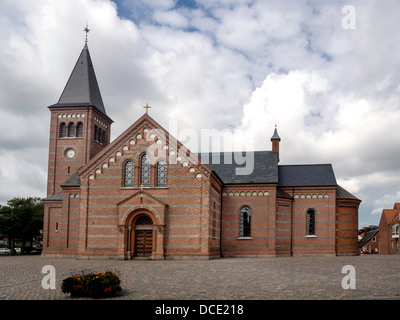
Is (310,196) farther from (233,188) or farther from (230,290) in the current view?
(230,290)

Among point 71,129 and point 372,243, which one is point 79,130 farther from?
point 372,243

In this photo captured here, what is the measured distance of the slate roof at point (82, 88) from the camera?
47750 millimetres

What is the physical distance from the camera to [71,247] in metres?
40.5

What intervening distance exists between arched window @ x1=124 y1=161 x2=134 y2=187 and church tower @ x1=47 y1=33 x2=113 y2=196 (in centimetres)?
1263

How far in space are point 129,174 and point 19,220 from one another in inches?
1061

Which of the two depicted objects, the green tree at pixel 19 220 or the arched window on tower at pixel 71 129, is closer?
the arched window on tower at pixel 71 129

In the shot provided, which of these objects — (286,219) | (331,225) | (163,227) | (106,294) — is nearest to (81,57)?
(163,227)

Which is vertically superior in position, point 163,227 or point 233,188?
point 233,188

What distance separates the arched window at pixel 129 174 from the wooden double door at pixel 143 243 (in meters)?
3.79

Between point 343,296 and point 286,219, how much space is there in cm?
2829

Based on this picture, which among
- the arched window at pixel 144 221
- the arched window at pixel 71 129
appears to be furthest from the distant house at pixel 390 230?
the arched window at pixel 71 129

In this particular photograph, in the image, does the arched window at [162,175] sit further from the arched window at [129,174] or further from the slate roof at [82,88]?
the slate roof at [82,88]

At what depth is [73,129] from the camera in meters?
47.7

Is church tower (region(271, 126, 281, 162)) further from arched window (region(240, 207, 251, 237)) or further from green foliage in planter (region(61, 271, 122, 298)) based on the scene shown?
green foliage in planter (region(61, 271, 122, 298))
